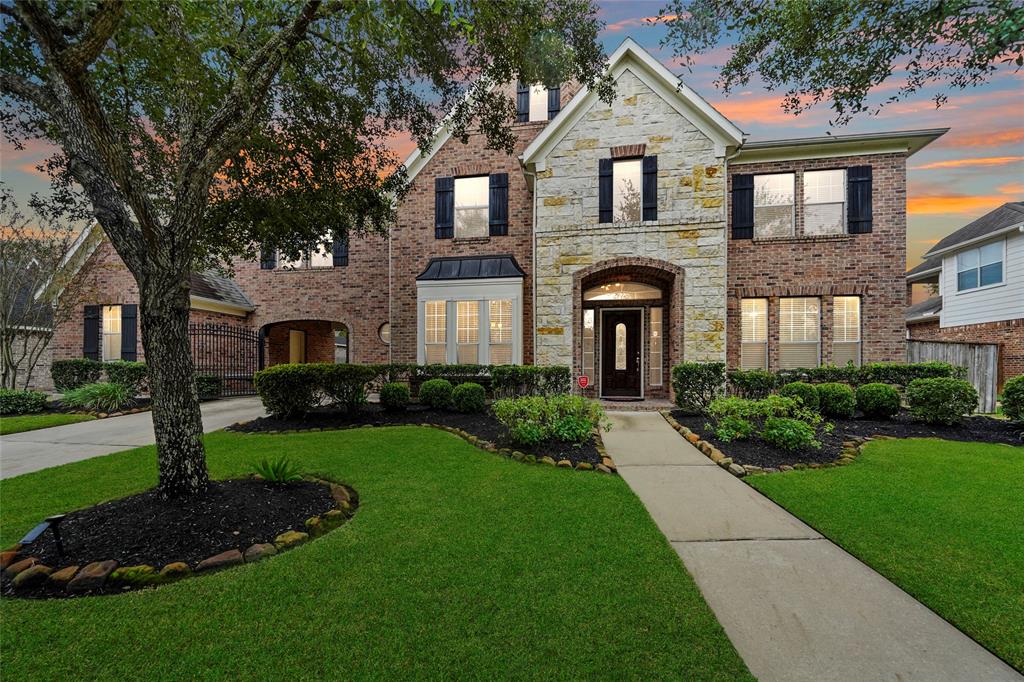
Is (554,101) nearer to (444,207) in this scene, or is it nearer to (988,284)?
(444,207)

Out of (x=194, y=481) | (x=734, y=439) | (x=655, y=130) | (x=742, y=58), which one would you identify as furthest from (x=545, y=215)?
(x=194, y=481)

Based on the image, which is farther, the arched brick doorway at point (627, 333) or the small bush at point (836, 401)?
the arched brick doorway at point (627, 333)

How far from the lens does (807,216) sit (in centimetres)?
1095

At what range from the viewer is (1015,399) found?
277 inches

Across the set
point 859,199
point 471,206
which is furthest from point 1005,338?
point 471,206

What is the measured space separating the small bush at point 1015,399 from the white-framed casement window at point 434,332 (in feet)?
38.5

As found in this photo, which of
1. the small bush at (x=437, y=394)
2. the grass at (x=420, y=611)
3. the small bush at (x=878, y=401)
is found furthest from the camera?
the small bush at (x=437, y=394)

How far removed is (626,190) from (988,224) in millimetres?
15118

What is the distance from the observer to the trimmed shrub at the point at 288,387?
8352 mm

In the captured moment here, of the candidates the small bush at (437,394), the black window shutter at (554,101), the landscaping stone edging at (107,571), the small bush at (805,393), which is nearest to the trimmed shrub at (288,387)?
the small bush at (437,394)

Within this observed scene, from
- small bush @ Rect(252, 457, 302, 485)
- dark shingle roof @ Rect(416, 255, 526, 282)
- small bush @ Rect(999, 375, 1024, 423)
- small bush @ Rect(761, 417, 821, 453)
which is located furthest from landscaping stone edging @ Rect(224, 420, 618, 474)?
small bush @ Rect(999, 375, 1024, 423)

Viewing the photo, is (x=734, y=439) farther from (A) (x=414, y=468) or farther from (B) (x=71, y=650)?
(B) (x=71, y=650)

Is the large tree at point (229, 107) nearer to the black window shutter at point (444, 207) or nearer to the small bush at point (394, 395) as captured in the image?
the small bush at point (394, 395)

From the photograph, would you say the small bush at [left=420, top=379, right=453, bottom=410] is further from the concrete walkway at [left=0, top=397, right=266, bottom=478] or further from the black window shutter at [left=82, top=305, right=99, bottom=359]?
the black window shutter at [left=82, top=305, right=99, bottom=359]
